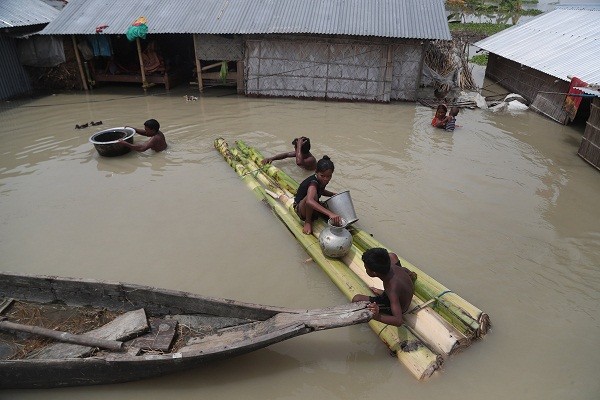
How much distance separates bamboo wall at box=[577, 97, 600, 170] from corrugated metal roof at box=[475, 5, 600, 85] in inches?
60.8

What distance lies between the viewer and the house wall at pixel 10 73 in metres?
12.5

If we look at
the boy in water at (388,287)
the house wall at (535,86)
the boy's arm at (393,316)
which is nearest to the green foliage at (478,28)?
the house wall at (535,86)

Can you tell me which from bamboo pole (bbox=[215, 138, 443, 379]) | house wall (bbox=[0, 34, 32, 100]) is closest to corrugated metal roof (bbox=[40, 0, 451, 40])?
house wall (bbox=[0, 34, 32, 100])

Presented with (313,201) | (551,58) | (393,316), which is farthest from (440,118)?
(393,316)

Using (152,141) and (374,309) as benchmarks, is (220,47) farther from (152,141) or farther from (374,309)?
(374,309)

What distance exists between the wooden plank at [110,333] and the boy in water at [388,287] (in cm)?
229

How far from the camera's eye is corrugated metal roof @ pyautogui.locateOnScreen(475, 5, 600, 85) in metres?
10.8

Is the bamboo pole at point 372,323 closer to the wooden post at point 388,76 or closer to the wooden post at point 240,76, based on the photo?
the wooden post at point 388,76

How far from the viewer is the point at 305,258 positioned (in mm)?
5316

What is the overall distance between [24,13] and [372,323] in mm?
16210

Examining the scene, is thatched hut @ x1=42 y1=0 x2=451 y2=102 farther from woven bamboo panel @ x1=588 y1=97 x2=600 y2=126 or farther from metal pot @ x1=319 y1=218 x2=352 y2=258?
metal pot @ x1=319 y1=218 x2=352 y2=258

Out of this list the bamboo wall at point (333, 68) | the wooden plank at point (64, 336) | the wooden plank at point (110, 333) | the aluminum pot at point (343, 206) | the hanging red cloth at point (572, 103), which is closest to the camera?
the wooden plank at point (64, 336)

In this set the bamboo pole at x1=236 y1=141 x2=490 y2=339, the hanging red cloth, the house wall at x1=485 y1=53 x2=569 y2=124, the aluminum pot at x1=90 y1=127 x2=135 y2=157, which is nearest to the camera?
the bamboo pole at x1=236 y1=141 x2=490 y2=339

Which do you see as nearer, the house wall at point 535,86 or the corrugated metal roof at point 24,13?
the house wall at point 535,86
